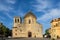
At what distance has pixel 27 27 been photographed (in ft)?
206

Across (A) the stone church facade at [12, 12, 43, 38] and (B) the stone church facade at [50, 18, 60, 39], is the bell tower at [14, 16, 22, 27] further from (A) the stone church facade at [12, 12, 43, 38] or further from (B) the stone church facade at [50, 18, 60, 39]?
(B) the stone church facade at [50, 18, 60, 39]

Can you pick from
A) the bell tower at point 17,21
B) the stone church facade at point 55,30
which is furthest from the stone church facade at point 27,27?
the stone church facade at point 55,30

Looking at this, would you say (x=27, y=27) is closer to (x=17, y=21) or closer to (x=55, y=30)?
(x=17, y=21)

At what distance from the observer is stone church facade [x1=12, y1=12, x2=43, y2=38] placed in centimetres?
6203

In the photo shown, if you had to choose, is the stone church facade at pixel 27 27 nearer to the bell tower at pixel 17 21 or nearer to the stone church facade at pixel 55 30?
the bell tower at pixel 17 21

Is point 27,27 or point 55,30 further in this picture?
point 55,30

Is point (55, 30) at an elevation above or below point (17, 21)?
below

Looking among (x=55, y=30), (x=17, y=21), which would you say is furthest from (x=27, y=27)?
(x=55, y=30)

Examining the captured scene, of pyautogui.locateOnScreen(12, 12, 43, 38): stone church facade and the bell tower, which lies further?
Result: the bell tower

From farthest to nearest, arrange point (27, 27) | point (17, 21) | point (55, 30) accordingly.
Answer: point (55, 30)
point (17, 21)
point (27, 27)

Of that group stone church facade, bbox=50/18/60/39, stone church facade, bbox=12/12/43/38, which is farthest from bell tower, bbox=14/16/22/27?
stone church facade, bbox=50/18/60/39

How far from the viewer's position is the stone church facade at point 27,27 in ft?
204

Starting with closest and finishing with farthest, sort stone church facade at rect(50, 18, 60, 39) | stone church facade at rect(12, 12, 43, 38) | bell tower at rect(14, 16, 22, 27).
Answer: stone church facade at rect(12, 12, 43, 38) → bell tower at rect(14, 16, 22, 27) → stone church facade at rect(50, 18, 60, 39)

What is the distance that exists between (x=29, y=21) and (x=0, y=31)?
30.3 feet
